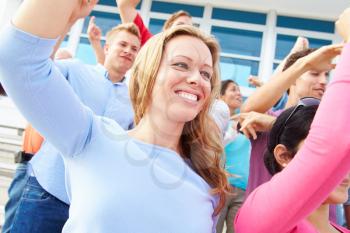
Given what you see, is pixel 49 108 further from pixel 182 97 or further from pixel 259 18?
pixel 259 18

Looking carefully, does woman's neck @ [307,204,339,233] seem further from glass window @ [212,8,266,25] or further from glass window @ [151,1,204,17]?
glass window @ [151,1,204,17]

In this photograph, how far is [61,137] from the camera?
0.69 meters

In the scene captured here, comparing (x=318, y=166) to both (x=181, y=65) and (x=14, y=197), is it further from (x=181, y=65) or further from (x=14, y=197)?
(x=14, y=197)

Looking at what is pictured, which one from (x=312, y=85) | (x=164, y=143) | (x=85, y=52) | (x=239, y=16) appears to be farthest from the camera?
(x=239, y=16)

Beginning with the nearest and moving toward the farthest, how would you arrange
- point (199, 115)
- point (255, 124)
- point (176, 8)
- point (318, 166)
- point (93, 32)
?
1. point (318, 166)
2. point (199, 115)
3. point (255, 124)
4. point (93, 32)
5. point (176, 8)

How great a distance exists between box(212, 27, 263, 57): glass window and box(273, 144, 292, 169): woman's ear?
15.4ft

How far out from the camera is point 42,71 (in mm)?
607

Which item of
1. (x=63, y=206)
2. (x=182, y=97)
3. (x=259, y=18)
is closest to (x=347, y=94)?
(x=182, y=97)

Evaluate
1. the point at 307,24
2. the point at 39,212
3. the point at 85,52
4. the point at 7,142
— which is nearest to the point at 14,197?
the point at 39,212

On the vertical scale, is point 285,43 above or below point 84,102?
above

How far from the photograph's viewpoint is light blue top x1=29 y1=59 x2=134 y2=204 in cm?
121

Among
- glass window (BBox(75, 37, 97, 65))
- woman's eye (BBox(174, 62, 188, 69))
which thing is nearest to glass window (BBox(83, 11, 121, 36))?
glass window (BBox(75, 37, 97, 65))

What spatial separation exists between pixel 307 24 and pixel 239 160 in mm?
4650

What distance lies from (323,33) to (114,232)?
5.72 metres
